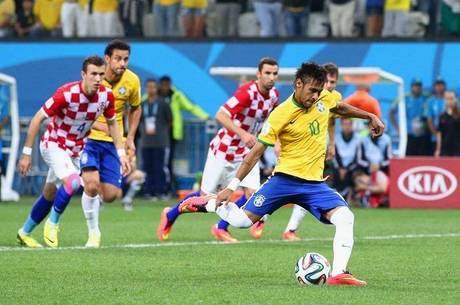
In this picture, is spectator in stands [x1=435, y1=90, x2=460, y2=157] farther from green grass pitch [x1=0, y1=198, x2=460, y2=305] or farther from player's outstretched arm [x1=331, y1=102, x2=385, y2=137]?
player's outstretched arm [x1=331, y1=102, x2=385, y2=137]

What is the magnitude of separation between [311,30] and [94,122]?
1291 centimetres

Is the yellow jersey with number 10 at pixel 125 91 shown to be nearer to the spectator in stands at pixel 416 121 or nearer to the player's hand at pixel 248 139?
the player's hand at pixel 248 139

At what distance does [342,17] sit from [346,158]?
10.8 ft

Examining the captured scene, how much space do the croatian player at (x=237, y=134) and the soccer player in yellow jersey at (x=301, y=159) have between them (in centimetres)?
344

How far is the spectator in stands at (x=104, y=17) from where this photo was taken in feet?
92.2

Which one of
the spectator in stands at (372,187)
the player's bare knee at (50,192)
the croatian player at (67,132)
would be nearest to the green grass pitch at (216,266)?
the croatian player at (67,132)

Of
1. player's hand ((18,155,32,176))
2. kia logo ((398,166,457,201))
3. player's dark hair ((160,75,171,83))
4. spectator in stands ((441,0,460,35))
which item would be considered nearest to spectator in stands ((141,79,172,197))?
player's dark hair ((160,75,171,83))

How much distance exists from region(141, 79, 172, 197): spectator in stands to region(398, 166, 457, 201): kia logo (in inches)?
199

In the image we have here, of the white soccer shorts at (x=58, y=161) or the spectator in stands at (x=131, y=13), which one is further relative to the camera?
the spectator in stands at (x=131, y=13)

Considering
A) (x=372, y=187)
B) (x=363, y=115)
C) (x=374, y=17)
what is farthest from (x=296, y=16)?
(x=363, y=115)

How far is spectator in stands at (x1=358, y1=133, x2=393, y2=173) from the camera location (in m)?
24.7

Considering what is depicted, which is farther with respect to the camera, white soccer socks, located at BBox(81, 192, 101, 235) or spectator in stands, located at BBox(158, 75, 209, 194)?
spectator in stands, located at BBox(158, 75, 209, 194)

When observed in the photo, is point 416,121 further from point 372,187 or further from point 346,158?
point 372,187

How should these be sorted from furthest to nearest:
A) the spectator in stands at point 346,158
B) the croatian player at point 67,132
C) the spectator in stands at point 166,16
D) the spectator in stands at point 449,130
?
the spectator in stands at point 166,16 → the spectator in stands at point 449,130 → the spectator in stands at point 346,158 → the croatian player at point 67,132
